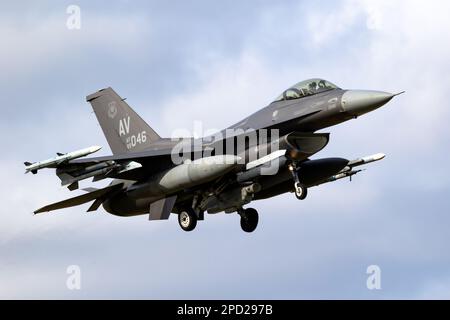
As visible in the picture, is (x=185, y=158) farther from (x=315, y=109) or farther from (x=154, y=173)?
(x=315, y=109)

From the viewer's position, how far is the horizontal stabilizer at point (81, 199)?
33.8 meters

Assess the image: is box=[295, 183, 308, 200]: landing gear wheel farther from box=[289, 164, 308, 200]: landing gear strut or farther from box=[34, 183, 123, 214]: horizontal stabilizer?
box=[34, 183, 123, 214]: horizontal stabilizer

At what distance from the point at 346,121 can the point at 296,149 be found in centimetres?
168

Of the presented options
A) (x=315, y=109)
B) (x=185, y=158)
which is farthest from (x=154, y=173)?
(x=315, y=109)

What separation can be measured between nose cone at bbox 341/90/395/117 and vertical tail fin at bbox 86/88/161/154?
7.52 metres

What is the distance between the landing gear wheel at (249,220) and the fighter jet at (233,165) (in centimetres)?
→ 3

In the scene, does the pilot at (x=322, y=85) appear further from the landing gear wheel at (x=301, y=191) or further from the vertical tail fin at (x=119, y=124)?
the vertical tail fin at (x=119, y=124)

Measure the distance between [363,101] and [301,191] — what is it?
10.3 ft

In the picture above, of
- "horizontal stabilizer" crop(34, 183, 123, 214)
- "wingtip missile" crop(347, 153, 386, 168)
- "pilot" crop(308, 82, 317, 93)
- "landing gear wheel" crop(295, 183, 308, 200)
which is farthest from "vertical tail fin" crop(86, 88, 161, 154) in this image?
"wingtip missile" crop(347, 153, 386, 168)

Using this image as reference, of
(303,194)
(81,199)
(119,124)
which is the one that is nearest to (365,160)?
(303,194)

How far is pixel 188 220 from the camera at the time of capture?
32719 mm

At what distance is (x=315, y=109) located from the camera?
30.7 meters

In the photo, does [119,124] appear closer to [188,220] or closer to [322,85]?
[188,220]

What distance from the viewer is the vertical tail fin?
35.3 m
